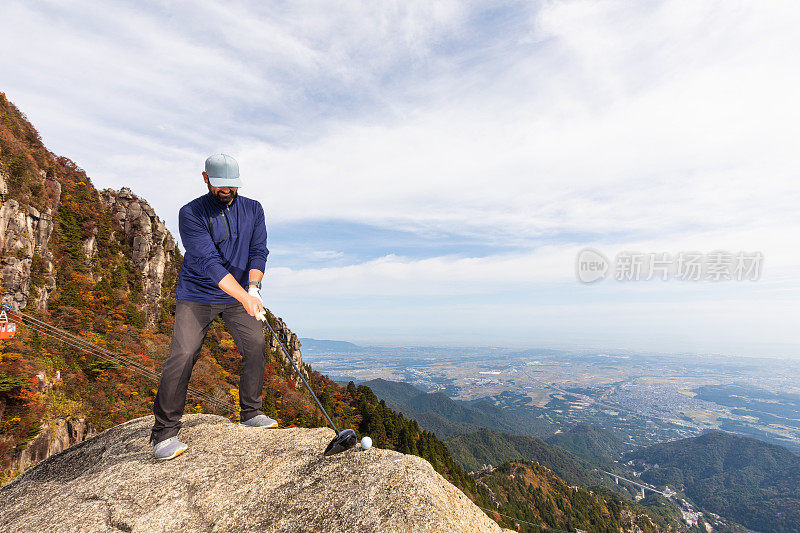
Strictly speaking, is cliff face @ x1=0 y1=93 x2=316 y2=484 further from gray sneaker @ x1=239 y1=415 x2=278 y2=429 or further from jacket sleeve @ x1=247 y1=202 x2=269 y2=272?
jacket sleeve @ x1=247 y1=202 x2=269 y2=272

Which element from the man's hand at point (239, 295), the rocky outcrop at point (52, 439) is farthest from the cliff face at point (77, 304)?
the man's hand at point (239, 295)

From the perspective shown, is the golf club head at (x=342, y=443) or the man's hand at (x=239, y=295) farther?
the man's hand at (x=239, y=295)

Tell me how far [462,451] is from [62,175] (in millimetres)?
161675

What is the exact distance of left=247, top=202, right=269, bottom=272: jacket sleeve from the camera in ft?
17.8

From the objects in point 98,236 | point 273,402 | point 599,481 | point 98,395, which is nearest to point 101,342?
point 98,395

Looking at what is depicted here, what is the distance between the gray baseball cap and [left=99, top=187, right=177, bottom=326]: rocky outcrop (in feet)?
137

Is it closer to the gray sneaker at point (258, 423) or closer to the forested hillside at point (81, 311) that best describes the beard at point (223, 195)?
the gray sneaker at point (258, 423)

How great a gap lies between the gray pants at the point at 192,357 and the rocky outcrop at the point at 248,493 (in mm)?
482

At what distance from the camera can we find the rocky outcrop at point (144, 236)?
39844mm

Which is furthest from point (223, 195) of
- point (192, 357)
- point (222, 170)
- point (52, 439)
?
point (52, 439)

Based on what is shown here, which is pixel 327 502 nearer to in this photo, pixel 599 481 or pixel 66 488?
pixel 66 488

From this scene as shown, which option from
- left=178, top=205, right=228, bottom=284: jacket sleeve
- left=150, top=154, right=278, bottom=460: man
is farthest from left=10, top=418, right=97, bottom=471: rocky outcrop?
left=178, top=205, right=228, bottom=284: jacket sleeve

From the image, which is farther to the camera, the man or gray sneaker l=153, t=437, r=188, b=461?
the man

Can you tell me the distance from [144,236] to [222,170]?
45095 mm
